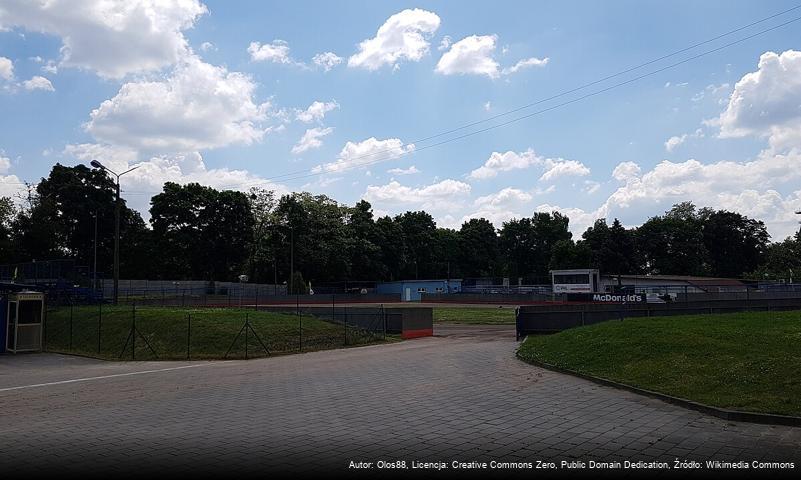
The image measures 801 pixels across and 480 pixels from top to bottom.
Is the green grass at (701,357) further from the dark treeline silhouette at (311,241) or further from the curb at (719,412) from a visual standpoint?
the dark treeline silhouette at (311,241)

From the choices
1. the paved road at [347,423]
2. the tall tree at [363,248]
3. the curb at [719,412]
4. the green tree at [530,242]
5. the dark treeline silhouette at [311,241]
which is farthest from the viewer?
the green tree at [530,242]

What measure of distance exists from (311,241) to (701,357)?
71888 millimetres

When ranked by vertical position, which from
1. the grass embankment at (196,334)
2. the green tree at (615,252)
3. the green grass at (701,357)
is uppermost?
the green tree at (615,252)

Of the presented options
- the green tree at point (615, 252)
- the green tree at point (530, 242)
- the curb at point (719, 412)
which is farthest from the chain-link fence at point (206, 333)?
the green tree at point (530, 242)

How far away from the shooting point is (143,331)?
27.3m

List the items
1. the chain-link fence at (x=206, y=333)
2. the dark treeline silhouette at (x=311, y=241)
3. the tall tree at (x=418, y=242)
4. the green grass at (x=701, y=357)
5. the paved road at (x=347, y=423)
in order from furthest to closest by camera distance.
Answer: the tall tree at (x=418, y=242), the dark treeline silhouette at (x=311, y=241), the chain-link fence at (x=206, y=333), the green grass at (x=701, y=357), the paved road at (x=347, y=423)

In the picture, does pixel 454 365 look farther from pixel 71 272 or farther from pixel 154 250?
pixel 154 250

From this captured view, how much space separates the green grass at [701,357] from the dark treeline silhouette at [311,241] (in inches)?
2081

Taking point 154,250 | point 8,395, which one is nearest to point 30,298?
point 8,395

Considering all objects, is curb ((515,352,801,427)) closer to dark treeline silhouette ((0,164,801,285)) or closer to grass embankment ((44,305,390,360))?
grass embankment ((44,305,390,360))

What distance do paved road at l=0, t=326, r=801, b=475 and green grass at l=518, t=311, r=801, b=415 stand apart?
842mm

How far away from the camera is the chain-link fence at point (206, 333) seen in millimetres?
24141

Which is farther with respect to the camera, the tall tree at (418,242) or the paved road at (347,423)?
the tall tree at (418,242)

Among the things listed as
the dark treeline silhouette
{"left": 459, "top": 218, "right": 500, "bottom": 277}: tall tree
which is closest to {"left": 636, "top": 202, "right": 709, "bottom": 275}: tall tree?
the dark treeline silhouette
